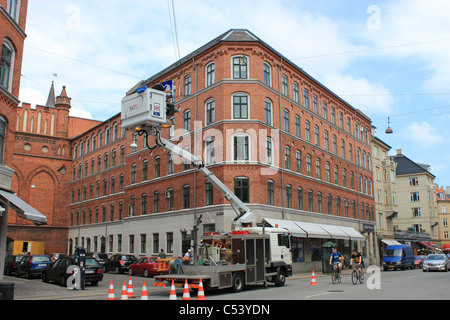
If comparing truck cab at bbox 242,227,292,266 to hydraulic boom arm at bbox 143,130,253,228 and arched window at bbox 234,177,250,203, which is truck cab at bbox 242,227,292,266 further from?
arched window at bbox 234,177,250,203

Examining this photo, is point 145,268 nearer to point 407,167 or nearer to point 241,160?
point 241,160


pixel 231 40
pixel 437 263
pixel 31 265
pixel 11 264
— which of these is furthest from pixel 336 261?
pixel 11 264

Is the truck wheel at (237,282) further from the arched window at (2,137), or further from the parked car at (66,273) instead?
the arched window at (2,137)

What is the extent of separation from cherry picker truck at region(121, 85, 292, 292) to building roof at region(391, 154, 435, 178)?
5725 cm

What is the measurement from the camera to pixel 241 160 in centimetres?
2894

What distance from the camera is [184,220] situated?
3153 cm

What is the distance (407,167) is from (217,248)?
64857 mm

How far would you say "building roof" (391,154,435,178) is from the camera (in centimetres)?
7131

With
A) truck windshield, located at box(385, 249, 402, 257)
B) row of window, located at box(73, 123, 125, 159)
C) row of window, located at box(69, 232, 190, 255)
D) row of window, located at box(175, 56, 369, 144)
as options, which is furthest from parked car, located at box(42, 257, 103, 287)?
truck windshield, located at box(385, 249, 402, 257)

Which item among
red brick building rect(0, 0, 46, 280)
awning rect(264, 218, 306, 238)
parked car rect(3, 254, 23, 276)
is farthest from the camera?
awning rect(264, 218, 306, 238)

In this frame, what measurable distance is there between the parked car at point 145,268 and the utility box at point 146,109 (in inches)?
491

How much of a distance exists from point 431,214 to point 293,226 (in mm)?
48995

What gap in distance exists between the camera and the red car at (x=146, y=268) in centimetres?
2589
